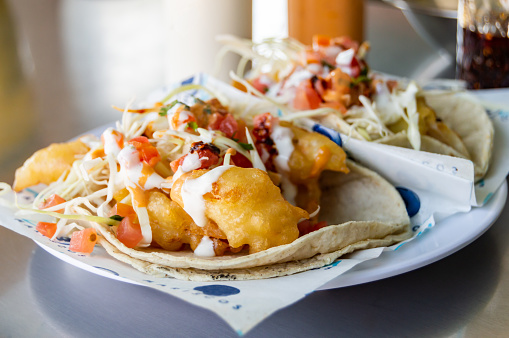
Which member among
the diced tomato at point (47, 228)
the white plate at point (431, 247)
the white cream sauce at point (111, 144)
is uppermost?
the white cream sauce at point (111, 144)

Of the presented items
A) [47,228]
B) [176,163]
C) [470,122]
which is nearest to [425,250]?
[176,163]

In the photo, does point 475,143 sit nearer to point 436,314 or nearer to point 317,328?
point 436,314

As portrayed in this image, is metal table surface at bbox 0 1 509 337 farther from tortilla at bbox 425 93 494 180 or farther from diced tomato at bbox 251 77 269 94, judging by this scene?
diced tomato at bbox 251 77 269 94

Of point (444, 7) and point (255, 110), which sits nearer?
point (255, 110)

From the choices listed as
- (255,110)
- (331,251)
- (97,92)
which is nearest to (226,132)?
(255,110)

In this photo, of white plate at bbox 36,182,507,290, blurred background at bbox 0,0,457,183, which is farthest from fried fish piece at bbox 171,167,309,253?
blurred background at bbox 0,0,457,183

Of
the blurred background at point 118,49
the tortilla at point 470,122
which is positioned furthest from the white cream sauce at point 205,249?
the blurred background at point 118,49

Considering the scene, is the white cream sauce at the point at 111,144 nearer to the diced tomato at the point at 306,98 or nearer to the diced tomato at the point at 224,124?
the diced tomato at the point at 224,124
